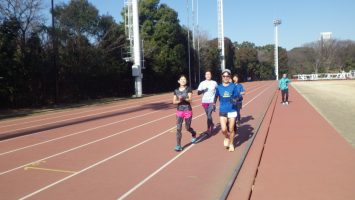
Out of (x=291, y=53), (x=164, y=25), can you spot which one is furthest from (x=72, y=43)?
(x=291, y=53)

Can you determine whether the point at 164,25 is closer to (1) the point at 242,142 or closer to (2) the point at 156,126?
(2) the point at 156,126

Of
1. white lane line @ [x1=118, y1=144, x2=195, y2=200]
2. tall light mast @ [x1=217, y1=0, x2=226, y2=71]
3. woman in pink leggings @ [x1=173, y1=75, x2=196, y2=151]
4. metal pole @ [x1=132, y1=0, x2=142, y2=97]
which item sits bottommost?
white lane line @ [x1=118, y1=144, x2=195, y2=200]

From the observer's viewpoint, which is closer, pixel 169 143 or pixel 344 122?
pixel 169 143

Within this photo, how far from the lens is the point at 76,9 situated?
36281 mm

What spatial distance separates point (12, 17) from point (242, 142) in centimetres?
2289

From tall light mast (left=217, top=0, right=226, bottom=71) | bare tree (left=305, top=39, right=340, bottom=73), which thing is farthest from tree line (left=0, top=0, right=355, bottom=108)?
bare tree (left=305, top=39, right=340, bottom=73)

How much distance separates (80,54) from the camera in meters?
34.3

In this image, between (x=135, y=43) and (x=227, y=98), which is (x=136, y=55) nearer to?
(x=135, y=43)

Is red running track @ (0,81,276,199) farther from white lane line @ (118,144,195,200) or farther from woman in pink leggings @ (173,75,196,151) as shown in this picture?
woman in pink leggings @ (173,75,196,151)

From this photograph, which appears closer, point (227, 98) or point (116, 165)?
point (116, 165)

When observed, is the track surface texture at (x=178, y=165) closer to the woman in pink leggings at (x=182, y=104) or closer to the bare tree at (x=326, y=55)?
the woman in pink leggings at (x=182, y=104)

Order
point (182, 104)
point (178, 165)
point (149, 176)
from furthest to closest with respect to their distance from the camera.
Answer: point (182, 104)
point (178, 165)
point (149, 176)

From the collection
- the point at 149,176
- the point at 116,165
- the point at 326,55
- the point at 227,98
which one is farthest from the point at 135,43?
the point at 326,55

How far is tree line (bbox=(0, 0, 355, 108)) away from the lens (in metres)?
27.8
